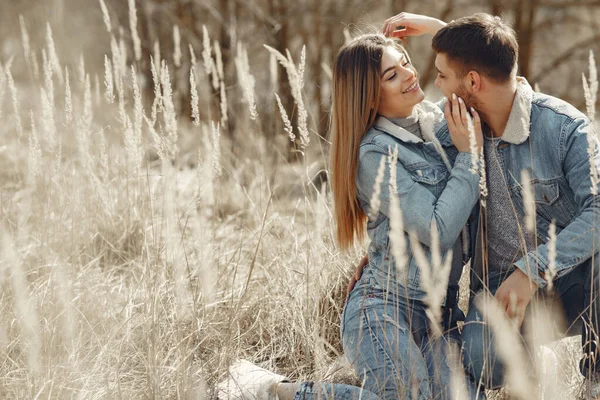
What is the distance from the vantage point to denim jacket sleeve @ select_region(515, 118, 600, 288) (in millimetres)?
1850

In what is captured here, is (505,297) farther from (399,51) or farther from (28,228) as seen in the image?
(28,228)

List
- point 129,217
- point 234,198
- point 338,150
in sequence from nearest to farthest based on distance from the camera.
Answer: point 338,150 < point 129,217 < point 234,198

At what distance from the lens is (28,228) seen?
315 centimetres

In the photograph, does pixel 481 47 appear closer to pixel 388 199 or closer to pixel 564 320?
pixel 388 199

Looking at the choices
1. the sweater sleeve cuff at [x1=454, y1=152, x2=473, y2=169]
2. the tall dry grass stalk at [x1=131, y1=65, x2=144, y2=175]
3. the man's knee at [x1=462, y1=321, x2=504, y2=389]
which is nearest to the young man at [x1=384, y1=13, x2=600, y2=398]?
the man's knee at [x1=462, y1=321, x2=504, y2=389]

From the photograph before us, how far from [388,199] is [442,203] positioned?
5.9 inches

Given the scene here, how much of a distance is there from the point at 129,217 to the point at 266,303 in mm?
895

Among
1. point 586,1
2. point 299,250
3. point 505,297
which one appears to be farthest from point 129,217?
point 586,1

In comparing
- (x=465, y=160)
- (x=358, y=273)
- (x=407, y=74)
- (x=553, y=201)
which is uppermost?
(x=407, y=74)

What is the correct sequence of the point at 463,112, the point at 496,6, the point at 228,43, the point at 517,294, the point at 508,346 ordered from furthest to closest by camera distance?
the point at 228,43 < the point at 496,6 < the point at 463,112 < the point at 517,294 < the point at 508,346

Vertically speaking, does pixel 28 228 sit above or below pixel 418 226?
below

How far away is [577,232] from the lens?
188 cm

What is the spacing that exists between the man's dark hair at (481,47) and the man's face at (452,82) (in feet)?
0.05

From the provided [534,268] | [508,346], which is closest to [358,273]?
[534,268]
